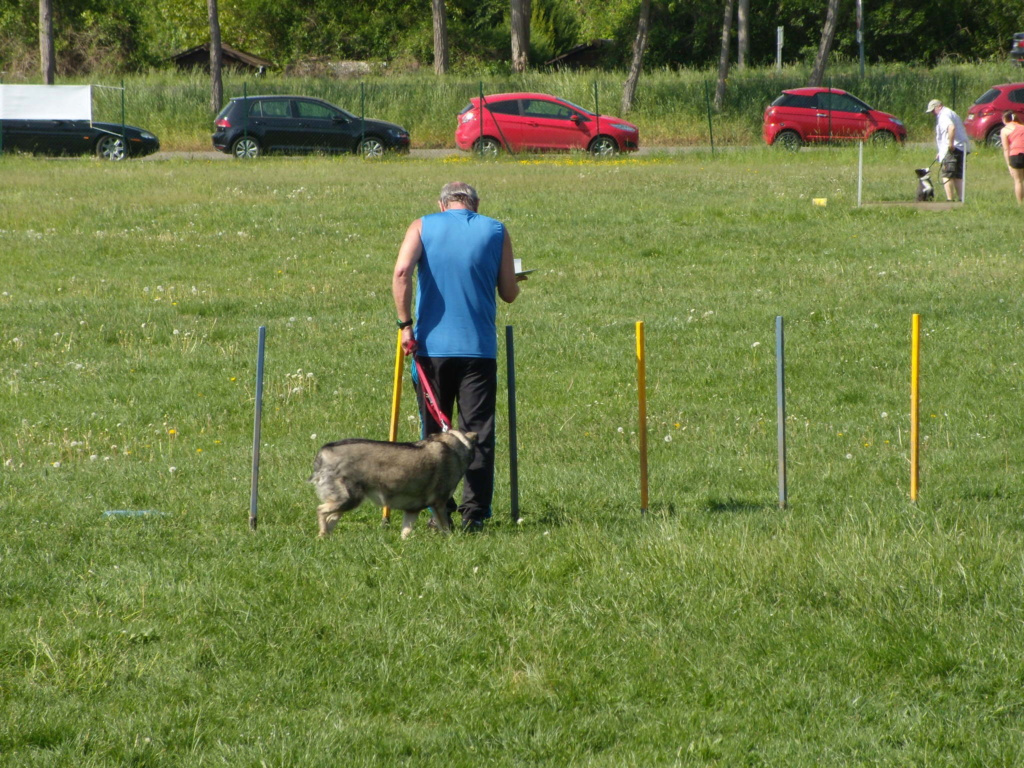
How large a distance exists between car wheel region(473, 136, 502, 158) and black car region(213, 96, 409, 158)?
2078 millimetres

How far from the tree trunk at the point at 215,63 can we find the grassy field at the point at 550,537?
2378 centimetres

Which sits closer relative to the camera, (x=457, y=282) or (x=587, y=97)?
(x=457, y=282)

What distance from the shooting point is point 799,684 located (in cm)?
452

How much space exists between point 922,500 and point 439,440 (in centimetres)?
285

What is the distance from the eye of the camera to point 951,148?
19.8 meters

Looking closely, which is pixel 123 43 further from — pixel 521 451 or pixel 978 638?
pixel 978 638

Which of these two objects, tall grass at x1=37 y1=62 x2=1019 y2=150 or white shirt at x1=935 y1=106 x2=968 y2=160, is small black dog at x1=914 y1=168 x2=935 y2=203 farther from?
tall grass at x1=37 y1=62 x2=1019 y2=150

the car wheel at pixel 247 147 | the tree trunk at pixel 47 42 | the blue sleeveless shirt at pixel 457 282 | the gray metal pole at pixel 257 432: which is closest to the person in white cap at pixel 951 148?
the blue sleeveless shirt at pixel 457 282

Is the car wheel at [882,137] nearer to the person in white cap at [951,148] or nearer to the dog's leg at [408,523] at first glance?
the person in white cap at [951,148]

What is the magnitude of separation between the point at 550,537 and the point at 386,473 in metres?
0.92

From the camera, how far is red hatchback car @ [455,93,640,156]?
3141 cm

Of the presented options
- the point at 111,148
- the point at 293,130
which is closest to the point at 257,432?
the point at 293,130

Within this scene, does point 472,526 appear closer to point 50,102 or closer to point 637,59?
point 50,102

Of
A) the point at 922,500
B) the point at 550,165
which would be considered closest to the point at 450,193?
the point at 922,500
